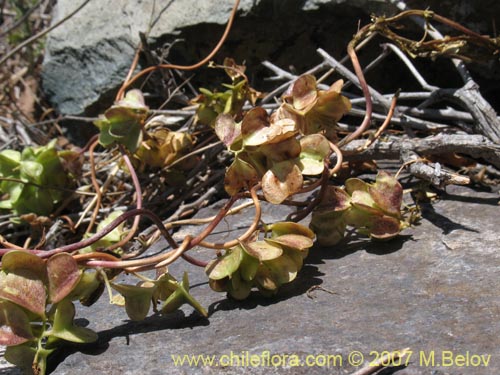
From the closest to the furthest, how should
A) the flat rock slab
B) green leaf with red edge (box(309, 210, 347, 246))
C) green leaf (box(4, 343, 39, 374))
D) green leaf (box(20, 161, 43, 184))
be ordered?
the flat rock slab
green leaf (box(4, 343, 39, 374))
green leaf with red edge (box(309, 210, 347, 246))
green leaf (box(20, 161, 43, 184))

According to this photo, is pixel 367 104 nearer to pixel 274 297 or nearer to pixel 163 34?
pixel 274 297

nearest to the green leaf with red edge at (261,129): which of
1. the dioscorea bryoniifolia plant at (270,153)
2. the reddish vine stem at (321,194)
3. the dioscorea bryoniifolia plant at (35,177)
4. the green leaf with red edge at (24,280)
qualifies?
the dioscorea bryoniifolia plant at (270,153)

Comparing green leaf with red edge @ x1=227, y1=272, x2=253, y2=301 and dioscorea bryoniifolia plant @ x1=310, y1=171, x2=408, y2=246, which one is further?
dioscorea bryoniifolia plant @ x1=310, y1=171, x2=408, y2=246

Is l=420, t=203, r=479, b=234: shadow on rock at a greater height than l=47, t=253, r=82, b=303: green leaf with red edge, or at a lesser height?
lesser

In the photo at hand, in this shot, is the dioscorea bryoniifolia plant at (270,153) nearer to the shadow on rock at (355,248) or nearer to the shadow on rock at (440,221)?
the shadow on rock at (355,248)

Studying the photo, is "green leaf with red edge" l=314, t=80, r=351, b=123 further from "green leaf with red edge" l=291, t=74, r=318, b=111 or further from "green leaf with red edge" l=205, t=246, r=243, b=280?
"green leaf with red edge" l=205, t=246, r=243, b=280

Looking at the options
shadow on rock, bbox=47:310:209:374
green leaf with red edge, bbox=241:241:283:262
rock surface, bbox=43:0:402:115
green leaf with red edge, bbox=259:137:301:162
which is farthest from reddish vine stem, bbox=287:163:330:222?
rock surface, bbox=43:0:402:115

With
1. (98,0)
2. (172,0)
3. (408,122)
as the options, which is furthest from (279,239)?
(98,0)

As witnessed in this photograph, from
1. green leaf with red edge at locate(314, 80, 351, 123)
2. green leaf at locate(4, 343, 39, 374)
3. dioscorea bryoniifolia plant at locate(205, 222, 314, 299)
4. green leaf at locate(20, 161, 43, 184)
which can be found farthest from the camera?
green leaf at locate(20, 161, 43, 184)
